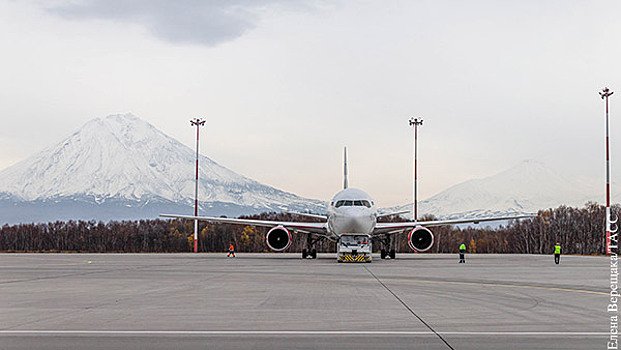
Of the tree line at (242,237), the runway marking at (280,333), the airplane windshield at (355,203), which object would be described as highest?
the airplane windshield at (355,203)

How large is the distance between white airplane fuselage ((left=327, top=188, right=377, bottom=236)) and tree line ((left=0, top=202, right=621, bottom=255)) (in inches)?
1793

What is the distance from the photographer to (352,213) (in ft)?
115

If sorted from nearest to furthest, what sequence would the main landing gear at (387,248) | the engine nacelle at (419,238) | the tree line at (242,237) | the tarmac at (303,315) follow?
the tarmac at (303,315) → the engine nacelle at (419,238) → the main landing gear at (387,248) → the tree line at (242,237)

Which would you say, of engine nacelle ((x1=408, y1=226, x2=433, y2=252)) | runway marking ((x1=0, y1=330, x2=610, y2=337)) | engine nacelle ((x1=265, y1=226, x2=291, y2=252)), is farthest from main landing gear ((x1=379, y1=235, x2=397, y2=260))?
runway marking ((x1=0, y1=330, x2=610, y2=337))

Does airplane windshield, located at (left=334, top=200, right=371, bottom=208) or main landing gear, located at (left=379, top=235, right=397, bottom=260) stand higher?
airplane windshield, located at (left=334, top=200, right=371, bottom=208)

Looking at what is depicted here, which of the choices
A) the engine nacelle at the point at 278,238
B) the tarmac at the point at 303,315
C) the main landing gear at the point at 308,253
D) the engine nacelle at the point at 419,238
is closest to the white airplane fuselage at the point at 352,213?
the engine nacelle at the point at 278,238

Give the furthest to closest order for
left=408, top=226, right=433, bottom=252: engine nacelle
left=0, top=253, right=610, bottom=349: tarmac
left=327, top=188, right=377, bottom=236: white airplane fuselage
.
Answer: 1. left=408, top=226, right=433, bottom=252: engine nacelle
2. left=327, top=188, right=377, bottom=236: white airplane fuselage
3. left=0, top=253, right=610, bottom=349: tarmac

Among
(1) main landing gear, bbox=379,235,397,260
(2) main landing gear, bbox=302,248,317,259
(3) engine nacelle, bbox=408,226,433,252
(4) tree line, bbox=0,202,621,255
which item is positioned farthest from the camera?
(4) tree line, bbox=0,202,621,255

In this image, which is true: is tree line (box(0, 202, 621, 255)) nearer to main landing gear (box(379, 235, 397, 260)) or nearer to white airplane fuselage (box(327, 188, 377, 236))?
main landing gear (box(379, 235, 397, 260))

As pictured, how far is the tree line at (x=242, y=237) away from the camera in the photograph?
84.7m

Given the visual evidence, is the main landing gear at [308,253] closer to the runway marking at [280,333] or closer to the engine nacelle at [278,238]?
the engine nacelle at [278,238]

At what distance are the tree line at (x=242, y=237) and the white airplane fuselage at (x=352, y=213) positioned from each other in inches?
1793

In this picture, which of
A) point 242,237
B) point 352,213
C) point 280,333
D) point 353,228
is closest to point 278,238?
point 353,228

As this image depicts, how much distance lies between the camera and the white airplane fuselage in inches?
1380
